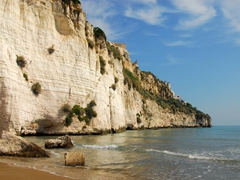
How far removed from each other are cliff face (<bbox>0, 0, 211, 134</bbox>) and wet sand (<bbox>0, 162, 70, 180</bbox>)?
42.8 ft

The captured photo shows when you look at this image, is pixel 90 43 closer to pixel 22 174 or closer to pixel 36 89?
pixel 36 89

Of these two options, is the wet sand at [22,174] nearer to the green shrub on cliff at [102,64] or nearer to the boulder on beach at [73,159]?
the boulder on beach at [73,159]

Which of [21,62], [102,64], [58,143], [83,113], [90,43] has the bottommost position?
[58,143]

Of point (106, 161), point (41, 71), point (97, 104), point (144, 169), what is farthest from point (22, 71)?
point (144, 169)

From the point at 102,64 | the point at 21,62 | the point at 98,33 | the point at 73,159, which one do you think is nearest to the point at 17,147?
the point at 73,159

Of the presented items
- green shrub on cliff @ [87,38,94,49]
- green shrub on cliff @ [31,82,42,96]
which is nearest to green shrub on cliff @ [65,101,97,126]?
green shrub on cliff @ [31,82,42,96]

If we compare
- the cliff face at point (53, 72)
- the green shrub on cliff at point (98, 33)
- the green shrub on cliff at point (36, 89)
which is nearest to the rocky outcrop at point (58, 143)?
the cliff face at point (53, 72)

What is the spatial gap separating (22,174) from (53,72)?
19738mm

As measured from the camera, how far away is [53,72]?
25.7 m

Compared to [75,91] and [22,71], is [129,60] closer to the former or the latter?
[75,91]

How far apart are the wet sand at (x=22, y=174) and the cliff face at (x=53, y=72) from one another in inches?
514

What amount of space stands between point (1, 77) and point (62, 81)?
290 inches

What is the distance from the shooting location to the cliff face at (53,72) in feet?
69.4

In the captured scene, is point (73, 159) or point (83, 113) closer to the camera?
point (73, 159)
